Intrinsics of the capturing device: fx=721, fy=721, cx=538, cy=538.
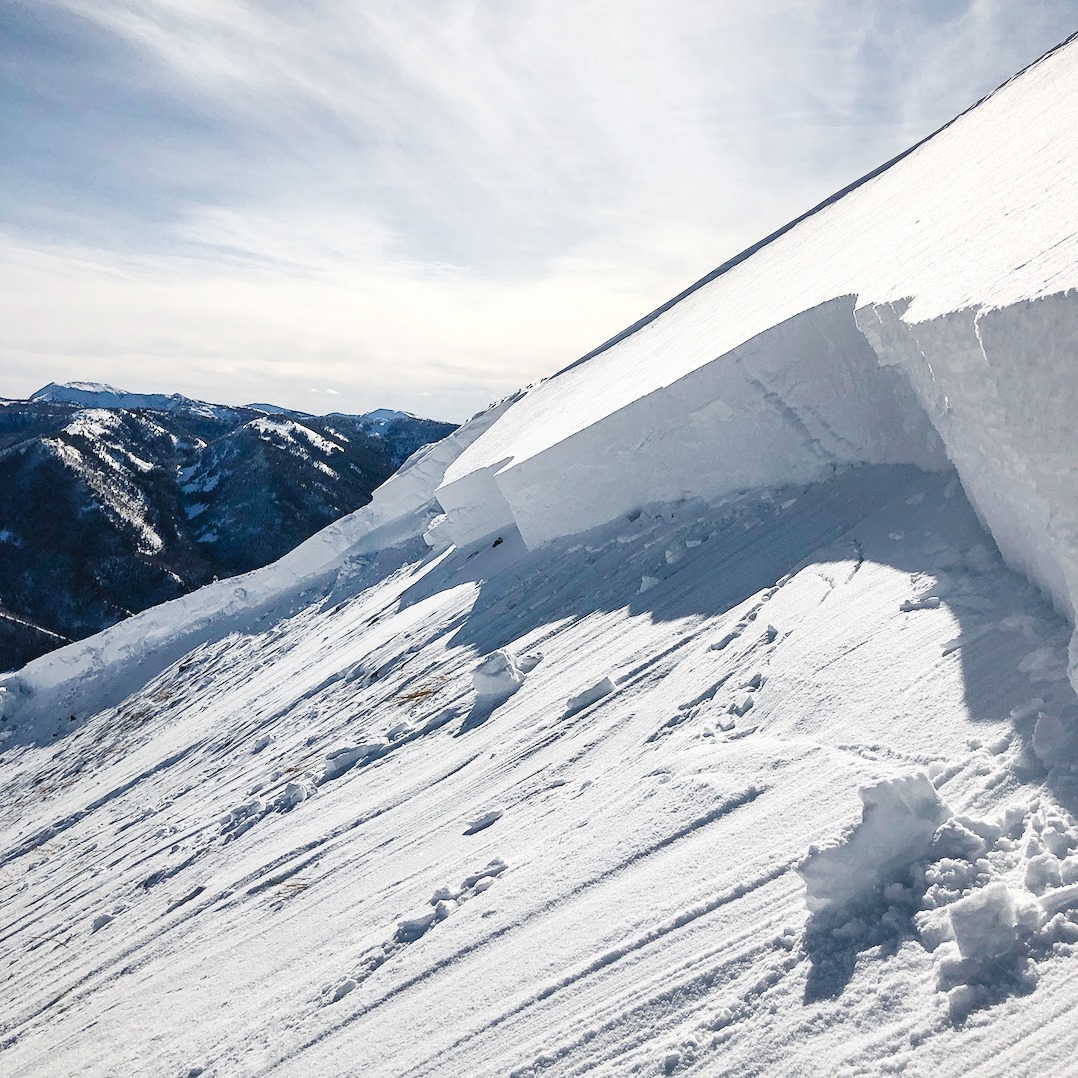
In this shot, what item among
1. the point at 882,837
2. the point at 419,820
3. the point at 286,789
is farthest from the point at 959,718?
the point at 286,789

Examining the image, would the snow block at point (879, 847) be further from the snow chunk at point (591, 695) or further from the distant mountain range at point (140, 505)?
the distant mountain range at point (140, 505)

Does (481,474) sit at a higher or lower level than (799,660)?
higher

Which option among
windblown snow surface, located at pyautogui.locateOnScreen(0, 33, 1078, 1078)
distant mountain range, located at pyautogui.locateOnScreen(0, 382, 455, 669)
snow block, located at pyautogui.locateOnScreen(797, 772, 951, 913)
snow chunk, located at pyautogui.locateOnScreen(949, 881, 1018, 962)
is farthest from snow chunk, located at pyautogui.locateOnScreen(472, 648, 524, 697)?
distant mountain range, located at pyautogui.locateOnScreen(0, 382, 455, 669)

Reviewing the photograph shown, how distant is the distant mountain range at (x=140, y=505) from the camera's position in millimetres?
39844

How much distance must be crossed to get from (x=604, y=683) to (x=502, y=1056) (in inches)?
69.0

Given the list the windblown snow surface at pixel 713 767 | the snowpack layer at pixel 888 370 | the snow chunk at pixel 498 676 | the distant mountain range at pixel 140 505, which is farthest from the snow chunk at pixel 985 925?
the distant mountain range at pixel 140 505

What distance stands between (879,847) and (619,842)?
2.75 feet

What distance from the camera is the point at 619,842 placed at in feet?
7.22

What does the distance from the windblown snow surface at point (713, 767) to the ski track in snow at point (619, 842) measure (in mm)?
13

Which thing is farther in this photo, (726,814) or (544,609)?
(544,609)

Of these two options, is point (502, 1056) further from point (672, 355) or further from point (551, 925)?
point (672, 355)

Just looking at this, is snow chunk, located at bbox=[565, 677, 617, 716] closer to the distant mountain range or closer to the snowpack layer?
the snowpack layer

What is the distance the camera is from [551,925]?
2020 mm

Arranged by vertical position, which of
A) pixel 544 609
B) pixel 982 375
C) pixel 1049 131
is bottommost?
pixel 544 609
